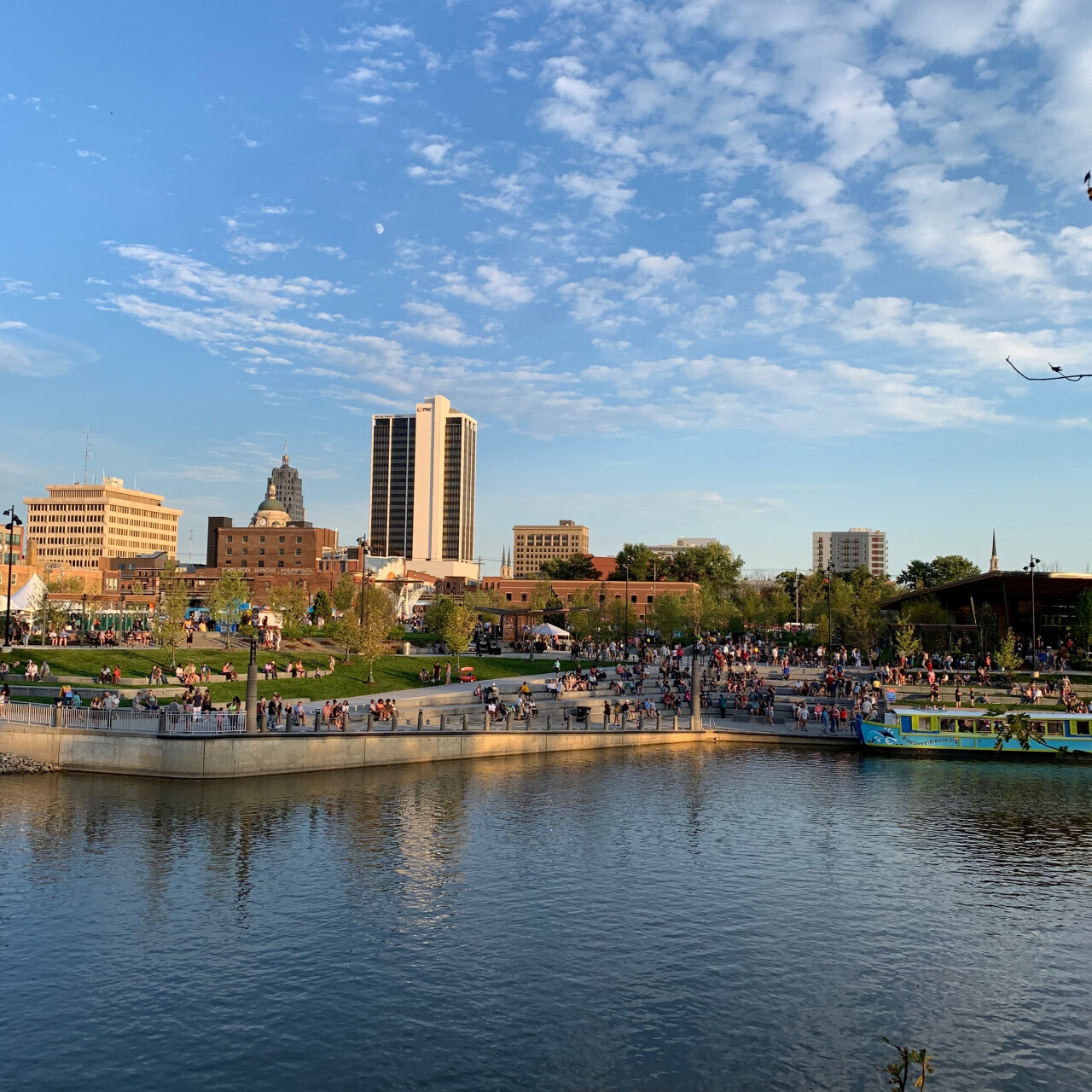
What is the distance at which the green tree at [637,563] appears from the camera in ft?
503

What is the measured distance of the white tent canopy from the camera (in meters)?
62.9

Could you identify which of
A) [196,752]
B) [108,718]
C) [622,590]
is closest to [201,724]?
[196,752]

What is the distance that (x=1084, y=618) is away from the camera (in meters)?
64.0

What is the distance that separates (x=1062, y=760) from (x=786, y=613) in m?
62.4

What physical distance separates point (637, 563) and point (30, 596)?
103 meters

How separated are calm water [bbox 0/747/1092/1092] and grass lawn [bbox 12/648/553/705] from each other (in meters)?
15.7

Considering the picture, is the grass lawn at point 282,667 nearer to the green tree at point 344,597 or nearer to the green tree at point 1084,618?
the green tree at point 344,597

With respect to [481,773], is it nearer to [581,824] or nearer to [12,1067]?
[581,824]

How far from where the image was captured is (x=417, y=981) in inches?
703

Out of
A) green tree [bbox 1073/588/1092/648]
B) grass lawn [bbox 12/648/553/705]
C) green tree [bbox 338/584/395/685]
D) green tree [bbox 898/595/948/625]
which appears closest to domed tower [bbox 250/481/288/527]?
green tree [bbox 338/584/395/685]

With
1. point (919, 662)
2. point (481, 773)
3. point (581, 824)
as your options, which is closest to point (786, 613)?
point (919, 662)

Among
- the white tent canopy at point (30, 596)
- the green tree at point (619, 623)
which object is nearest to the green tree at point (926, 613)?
the green tree at point (619, 623)

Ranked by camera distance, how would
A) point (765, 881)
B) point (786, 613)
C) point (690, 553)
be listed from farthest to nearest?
1. point (690, 553)
2. point (786, 613)
3. point (765, 881)

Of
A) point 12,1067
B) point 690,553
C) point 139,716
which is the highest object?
point 690,553
